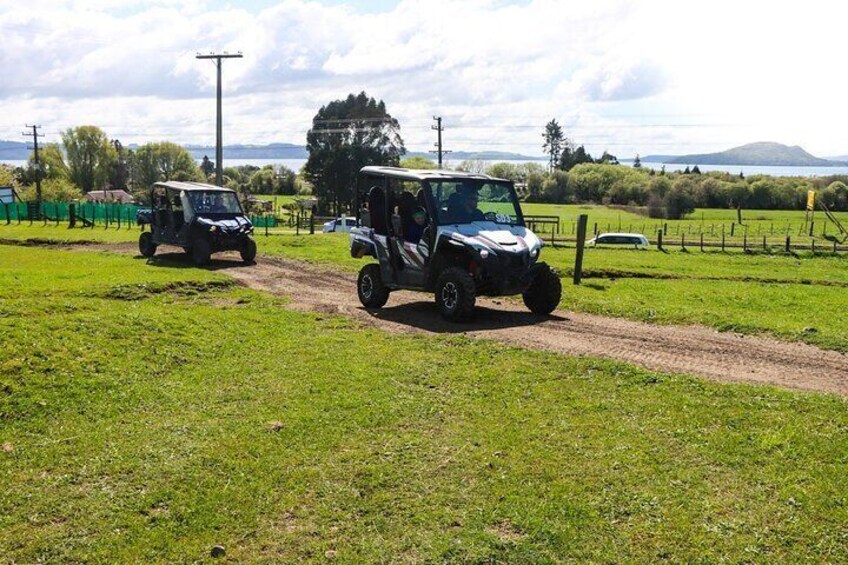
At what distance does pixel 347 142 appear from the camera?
90.2 metres

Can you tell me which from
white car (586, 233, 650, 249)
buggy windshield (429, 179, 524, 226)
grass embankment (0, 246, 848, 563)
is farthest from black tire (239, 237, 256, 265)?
white car (586, 233, 650, 249)

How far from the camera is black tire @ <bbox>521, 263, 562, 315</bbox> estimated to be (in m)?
14.6

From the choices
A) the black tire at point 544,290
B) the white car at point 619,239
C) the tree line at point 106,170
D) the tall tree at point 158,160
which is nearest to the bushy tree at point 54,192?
the tree line at point 106,170

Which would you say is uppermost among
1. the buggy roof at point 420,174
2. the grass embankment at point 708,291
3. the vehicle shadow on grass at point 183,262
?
the buggy roof at point 420,174

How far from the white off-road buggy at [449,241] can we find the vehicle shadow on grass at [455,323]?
238mm

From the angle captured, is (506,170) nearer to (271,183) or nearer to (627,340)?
(271,183)

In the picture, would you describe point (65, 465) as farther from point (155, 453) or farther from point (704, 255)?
point (704, 255)

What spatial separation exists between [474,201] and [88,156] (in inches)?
5096

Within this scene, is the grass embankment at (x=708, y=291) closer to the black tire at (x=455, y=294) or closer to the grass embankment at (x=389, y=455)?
the black tire at (x=455, y=294)

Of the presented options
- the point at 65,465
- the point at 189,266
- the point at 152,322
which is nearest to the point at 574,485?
the point at 65,465

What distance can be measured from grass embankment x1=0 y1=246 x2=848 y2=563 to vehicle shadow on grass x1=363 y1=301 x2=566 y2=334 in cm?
165

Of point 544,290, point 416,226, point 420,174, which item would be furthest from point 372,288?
point 544,290

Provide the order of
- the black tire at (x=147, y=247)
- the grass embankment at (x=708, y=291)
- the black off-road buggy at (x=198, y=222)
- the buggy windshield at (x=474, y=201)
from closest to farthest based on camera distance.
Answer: the grass embankment at (x=708, y=291), the buggy windshield at (x=474, y=201), the black off-road buggy at (x=198, y=222), the black tire at (x=147, y=247)

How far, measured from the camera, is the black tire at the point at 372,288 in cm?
1575
